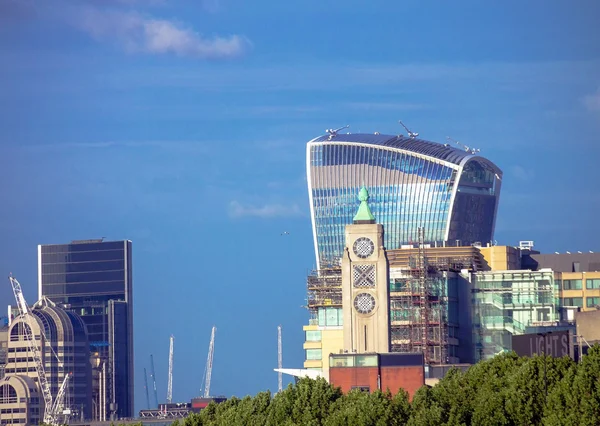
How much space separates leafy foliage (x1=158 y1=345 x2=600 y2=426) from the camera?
154500 mm

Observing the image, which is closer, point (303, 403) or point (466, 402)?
point (466, 402)

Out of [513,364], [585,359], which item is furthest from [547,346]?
[585,359]

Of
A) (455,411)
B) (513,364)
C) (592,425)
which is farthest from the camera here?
(513,364)

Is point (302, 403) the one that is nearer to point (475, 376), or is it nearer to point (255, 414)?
point (255, 414)

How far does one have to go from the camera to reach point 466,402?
541ft

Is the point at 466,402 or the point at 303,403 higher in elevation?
the point at 303,403

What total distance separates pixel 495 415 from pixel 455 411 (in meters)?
4.74

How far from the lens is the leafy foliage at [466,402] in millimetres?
154500

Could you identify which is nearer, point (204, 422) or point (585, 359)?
point (585, 359)

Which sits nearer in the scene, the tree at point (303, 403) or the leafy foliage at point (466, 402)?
the leafy foliage at point (466, 402)

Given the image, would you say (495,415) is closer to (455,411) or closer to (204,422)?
(455,411)

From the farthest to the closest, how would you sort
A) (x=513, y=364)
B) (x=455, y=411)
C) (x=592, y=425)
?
(x=513, y=364), (x=455, y=411), (x=592, y=425)

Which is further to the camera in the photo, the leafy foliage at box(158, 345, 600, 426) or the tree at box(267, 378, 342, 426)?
the tree at box(267, 378, 342, 426)

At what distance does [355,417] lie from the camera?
16088cm
